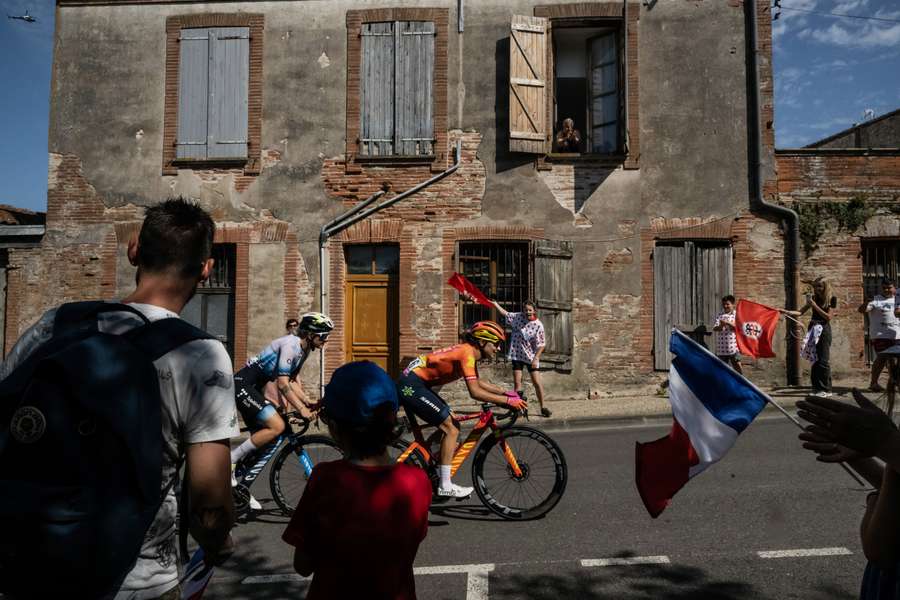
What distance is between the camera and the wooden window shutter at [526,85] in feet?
45.9

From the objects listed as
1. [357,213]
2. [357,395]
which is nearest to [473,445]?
[357,395]

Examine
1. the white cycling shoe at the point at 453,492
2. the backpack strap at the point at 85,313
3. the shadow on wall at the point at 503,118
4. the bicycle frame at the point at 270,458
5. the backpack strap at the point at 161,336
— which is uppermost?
the shadow on wall at the point at 503,118

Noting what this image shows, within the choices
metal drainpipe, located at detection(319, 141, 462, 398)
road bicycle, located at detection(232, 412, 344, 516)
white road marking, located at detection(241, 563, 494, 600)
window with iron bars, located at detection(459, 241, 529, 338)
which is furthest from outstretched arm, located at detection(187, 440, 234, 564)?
metal drainpipe, located at detection(319, 141, 462, 398)

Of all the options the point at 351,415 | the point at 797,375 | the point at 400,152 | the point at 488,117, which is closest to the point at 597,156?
the point at 488,117

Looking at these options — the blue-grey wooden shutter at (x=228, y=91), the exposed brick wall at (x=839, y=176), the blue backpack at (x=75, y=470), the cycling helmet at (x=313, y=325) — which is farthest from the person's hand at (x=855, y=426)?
the blue-grey wooden shutter at (x=228, y=91)

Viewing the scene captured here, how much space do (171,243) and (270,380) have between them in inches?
200

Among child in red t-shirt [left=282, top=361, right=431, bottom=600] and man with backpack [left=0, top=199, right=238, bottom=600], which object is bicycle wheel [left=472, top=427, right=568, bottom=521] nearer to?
child in red t-shirt [left=282, top=361, right=431, bottom=600]

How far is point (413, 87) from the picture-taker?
47.6 feet

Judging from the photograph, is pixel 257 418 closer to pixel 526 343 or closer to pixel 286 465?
pixel 286 465

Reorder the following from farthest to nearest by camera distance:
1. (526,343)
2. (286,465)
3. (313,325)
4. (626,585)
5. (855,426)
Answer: (526,343) < (313,325) < (286,465) < (626,585) < (855,426)

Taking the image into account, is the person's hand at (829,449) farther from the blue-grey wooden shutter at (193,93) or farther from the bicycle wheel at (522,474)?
the blue-grey wooden shutter at (193,93)

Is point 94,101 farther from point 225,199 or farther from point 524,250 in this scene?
point 524,250

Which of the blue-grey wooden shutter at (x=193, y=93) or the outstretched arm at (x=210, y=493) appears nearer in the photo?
the outstretched arm at (x=210, y=493)

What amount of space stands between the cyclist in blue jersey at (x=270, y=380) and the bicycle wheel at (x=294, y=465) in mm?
211
